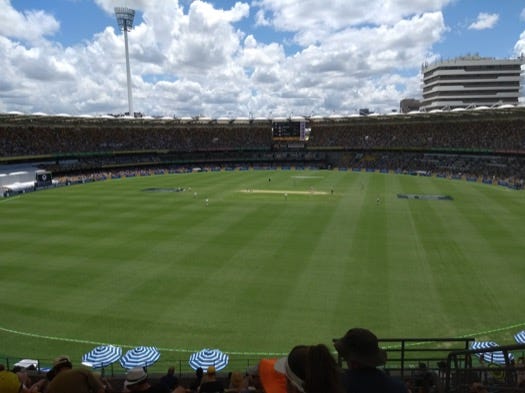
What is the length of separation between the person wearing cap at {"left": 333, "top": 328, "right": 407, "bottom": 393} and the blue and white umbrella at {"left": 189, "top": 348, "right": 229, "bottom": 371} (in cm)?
1053

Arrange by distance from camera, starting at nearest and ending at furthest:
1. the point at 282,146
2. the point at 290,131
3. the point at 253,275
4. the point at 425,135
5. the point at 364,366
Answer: the point at 364,366 → the point at 253,275 → the point at 290,131 → the point at 425,135 → the point at 282,146

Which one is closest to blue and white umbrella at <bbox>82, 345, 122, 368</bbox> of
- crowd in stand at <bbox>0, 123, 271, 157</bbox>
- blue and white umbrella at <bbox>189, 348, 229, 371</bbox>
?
blue and white umbrella at <bbox>189, 348, 229, 371</bbox>

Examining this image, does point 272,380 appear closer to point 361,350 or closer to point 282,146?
point 361,350

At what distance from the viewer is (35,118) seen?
62719 mm

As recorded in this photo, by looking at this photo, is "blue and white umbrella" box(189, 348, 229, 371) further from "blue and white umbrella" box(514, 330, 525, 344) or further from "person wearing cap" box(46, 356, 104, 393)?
"blue and white umbrella" box(514, 330, 525, 344)

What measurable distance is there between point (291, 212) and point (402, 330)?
2238 centimetres

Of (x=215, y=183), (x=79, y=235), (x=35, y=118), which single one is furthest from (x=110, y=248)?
(x=35, y=118)

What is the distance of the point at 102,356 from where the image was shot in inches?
517

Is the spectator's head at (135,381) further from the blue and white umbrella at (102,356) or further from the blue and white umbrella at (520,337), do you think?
the blue and white umbrella at (520,337)

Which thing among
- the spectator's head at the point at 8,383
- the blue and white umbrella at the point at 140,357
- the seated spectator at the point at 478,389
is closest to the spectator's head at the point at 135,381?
the spectator's head at the point at 8,383

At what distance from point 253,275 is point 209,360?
8280mm

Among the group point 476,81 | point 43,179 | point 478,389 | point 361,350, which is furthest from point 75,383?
point 476,81

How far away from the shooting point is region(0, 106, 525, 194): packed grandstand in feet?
224

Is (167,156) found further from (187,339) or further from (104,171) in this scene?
(187,339)
